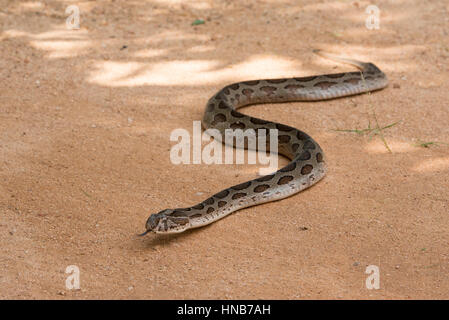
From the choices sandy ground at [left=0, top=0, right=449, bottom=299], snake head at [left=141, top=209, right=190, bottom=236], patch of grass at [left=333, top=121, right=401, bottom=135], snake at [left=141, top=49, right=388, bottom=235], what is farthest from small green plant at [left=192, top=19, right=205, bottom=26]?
snake head at [left=141, top=209, right=190, bottom=236]

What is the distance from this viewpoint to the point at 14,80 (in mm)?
10141

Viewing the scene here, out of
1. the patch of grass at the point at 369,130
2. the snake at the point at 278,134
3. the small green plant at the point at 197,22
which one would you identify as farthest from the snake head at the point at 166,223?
the small green plant at the point at 197,22

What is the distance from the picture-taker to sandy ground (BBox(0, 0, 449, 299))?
234 inches

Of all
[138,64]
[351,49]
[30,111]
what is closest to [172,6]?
[138,64]

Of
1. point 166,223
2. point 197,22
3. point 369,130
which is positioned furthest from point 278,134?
point 197,22

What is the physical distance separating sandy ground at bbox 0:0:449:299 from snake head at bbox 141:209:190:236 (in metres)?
0.20

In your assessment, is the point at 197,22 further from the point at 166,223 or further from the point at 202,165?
the point at 166,223

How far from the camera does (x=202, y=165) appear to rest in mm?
8102

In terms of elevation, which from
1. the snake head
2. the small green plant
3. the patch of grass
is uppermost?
the small green plant

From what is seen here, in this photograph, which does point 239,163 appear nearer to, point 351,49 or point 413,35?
point 351,49

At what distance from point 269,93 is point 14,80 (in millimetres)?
4364

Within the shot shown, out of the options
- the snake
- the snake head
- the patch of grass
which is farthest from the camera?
the patch of grass

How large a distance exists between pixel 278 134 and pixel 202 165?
125 cm

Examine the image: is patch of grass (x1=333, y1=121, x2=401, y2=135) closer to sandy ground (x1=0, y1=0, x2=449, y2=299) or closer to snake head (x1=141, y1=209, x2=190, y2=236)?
sandy ground (x1=0, y1=0, x2=449, y2=299)
